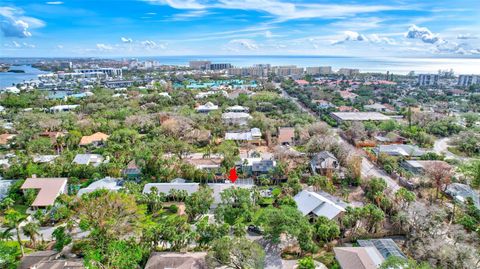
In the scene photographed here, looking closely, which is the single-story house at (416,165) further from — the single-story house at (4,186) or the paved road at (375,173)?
the single-story house at (4,186)

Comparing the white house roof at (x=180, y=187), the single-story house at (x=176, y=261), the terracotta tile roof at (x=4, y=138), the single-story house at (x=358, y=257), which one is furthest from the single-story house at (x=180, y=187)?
the terracotta tile roof at (x=4, y=138)

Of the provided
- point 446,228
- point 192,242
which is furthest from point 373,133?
point 192,242

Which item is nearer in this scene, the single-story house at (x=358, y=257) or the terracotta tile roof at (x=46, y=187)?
the single-story house at (x=358, y=257)

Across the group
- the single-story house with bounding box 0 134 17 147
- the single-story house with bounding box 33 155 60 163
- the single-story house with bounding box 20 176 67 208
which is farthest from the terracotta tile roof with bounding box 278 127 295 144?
the single-story house with bounding box 0 134 17 147

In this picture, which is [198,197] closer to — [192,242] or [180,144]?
[192,242]

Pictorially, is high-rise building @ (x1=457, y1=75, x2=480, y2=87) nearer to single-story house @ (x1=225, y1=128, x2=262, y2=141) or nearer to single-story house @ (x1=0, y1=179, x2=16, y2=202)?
single-story house @ (x1=225, y1=128, x2=262, y2=141)
